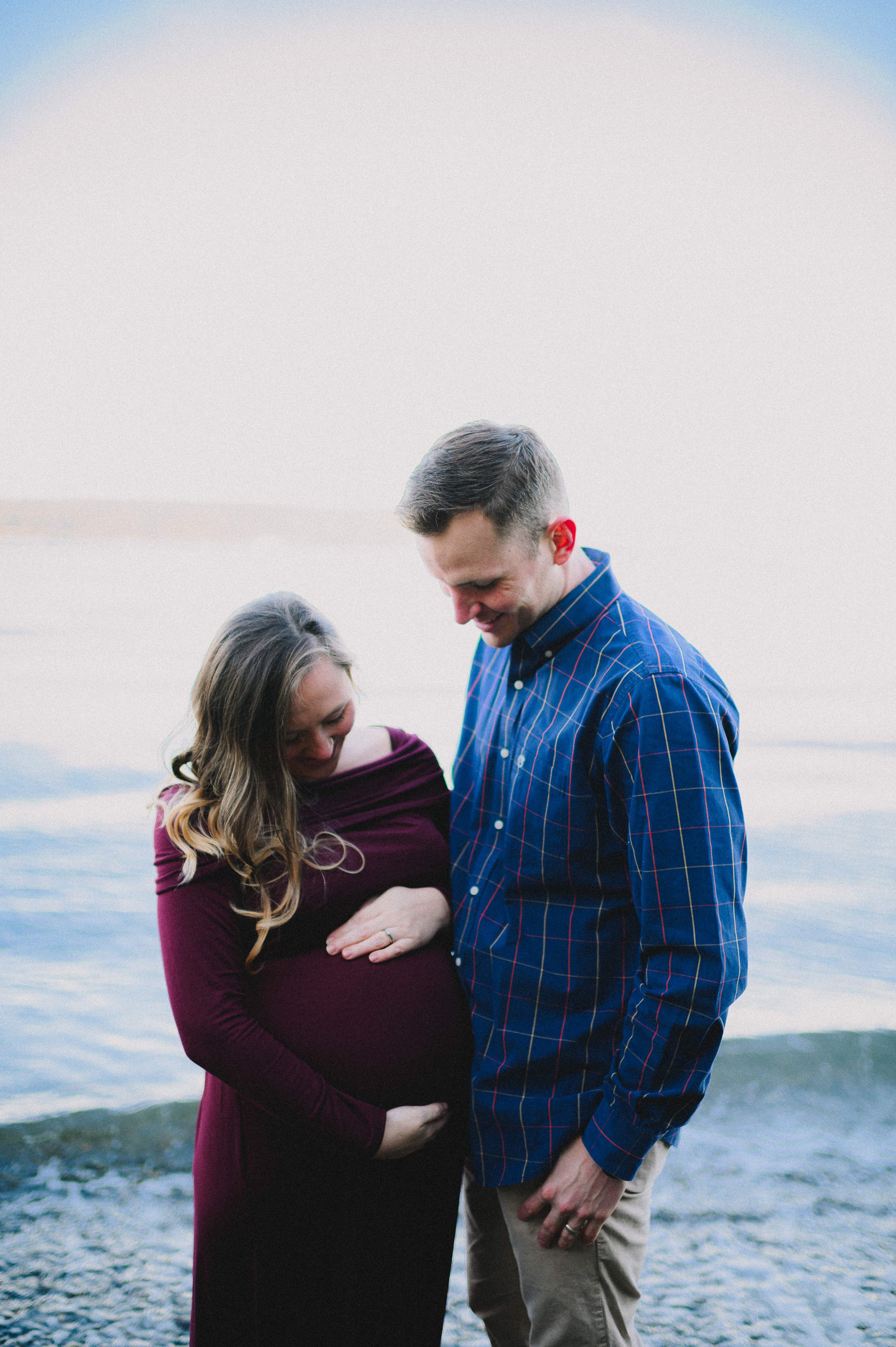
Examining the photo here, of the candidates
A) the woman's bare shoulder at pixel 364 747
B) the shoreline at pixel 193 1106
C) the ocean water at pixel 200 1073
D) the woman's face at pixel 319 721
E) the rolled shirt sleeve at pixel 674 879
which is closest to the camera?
the rolled shirt sleeve at pixel 674 879

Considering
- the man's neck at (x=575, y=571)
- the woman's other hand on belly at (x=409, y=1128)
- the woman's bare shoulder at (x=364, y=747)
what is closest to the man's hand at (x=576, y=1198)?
the woman's other hand on belly at (x=409, y=1128)

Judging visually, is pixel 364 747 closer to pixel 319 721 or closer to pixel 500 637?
pixel 319 721

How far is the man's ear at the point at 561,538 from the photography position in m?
1.20

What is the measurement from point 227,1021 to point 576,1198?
0.49 metres

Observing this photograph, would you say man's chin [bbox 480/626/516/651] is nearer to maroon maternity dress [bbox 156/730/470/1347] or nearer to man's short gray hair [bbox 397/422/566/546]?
man's short gray hair [bbox 397/422/566/546]

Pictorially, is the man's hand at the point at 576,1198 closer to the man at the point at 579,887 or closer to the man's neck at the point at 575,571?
the man at the point at 579,887

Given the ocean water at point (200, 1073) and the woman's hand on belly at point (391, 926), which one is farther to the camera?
the ocean water at point (200, 1073)

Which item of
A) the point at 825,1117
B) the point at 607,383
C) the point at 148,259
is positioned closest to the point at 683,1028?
the point at 825,1117

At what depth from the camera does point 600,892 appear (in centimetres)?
115

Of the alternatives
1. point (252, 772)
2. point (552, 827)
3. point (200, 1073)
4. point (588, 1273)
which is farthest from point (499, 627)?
point (200, 1073)

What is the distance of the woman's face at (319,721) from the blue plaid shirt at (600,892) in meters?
0.22

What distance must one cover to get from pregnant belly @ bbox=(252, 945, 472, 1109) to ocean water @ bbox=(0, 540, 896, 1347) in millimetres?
408

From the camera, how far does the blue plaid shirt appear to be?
1.04 metres

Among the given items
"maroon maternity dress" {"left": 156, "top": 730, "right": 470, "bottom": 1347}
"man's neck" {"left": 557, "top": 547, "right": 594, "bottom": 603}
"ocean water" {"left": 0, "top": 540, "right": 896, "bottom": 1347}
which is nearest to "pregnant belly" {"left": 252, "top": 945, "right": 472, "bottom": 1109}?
"maroon maternity dress" {"left": 156, "top": 730, "right": 470, "bottom": 1347}
